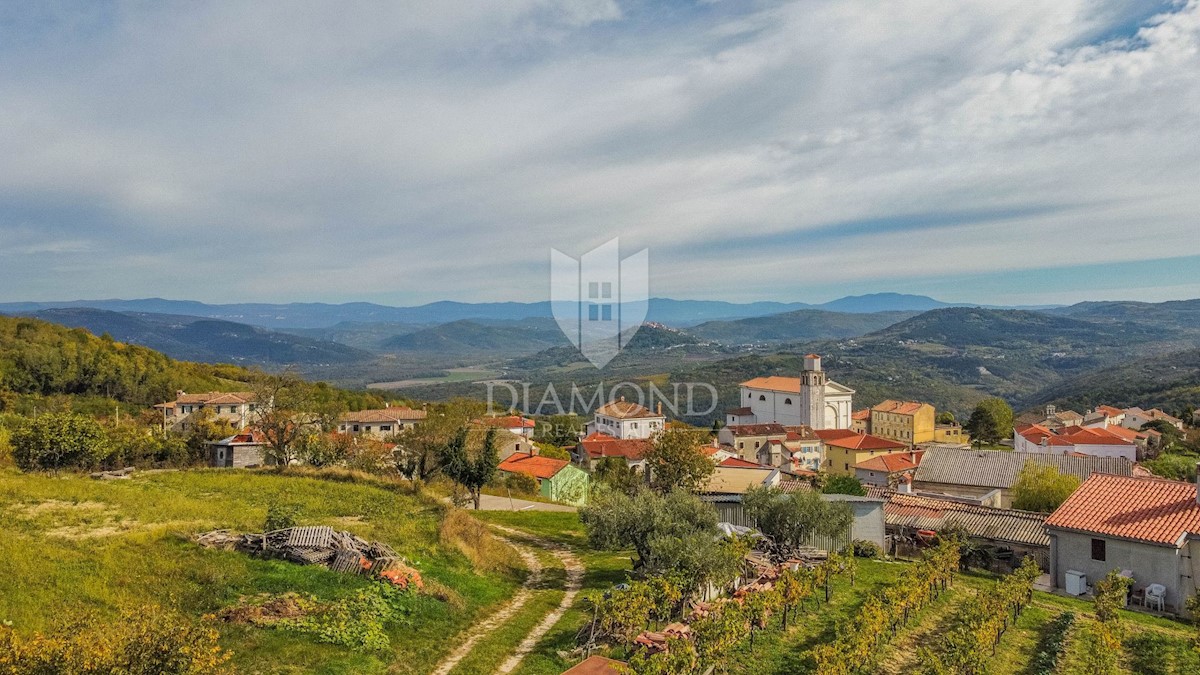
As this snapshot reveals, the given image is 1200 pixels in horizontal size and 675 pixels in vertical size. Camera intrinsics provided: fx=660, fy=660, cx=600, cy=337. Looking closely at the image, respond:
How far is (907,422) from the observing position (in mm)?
81562

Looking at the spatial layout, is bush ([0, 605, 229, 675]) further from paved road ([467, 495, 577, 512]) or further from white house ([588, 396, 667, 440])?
white house ([588, 396, 667, 440])

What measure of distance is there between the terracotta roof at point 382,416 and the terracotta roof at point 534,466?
21.2 metres

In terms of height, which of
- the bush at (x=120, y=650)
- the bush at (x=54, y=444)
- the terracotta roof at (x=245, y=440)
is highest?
the bush at (x=120, y=650)

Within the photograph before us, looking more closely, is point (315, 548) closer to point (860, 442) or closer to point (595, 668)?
point (595, 668)

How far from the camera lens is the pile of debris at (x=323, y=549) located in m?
16.1

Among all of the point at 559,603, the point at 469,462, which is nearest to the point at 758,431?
the point at 469,462

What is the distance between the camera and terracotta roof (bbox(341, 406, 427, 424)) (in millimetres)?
67062

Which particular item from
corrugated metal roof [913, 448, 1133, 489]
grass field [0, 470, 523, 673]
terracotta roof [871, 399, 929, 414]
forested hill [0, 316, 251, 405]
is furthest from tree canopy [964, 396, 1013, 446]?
forested hill [0, 316, 251, 405]

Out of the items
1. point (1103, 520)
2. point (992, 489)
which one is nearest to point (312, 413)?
point (1103, 520)

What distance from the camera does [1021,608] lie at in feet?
60.5

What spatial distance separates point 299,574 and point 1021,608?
19.2 metres

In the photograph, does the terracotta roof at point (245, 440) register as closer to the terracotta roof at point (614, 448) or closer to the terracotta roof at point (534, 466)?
the terracotta roof at point (534, 466)

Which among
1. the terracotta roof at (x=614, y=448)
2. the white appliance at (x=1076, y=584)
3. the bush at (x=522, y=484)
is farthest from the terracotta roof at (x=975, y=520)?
the terracotta roof at (x=614, y=448)

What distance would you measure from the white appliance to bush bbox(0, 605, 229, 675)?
25.2m
